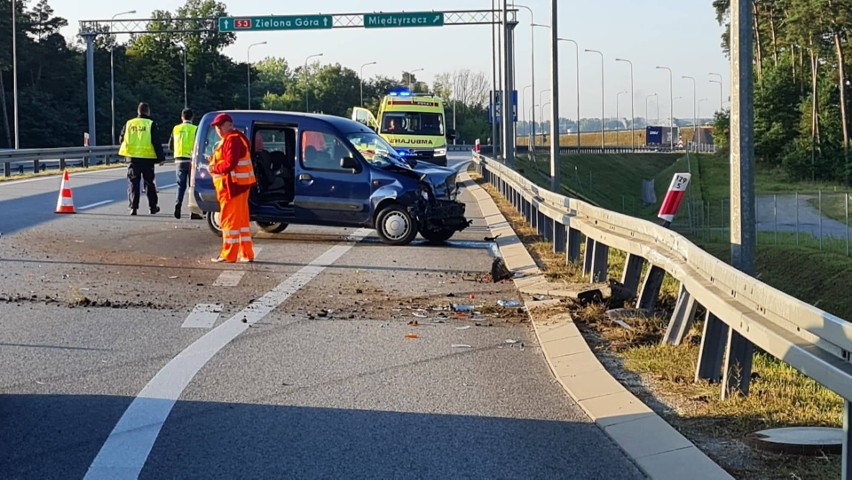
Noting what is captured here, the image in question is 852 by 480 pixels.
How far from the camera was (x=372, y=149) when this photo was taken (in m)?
17.1

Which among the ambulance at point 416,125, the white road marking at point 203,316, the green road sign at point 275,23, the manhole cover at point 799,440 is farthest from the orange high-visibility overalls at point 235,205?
the green road sign at point 275,23

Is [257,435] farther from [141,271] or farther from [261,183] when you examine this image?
[261,183]

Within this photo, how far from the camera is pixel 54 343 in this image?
877cm

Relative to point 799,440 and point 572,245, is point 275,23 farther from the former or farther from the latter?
point 799,440

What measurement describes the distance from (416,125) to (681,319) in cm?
3380

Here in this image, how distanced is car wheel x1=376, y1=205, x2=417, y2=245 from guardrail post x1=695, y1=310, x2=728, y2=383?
9.34 m

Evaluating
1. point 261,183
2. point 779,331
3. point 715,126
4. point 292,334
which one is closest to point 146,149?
point 261,183

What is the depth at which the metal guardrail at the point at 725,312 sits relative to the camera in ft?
16.5

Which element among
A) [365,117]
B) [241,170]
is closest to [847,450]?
[241,170]

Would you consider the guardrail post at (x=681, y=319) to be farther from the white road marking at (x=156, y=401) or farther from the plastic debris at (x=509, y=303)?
the white road marking at (x=156, y=401)

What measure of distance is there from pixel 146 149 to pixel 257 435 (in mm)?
13955

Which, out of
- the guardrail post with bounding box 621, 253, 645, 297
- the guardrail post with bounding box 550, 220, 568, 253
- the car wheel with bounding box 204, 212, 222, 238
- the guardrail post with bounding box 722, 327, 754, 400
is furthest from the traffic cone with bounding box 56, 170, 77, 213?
the guardrail post with bounding box 722, 327, 754, 400

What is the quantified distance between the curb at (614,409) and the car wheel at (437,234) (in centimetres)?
532

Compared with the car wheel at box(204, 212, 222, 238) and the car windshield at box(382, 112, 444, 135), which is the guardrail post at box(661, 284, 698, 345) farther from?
the car windshield at box(382, 112, 444, 135)
